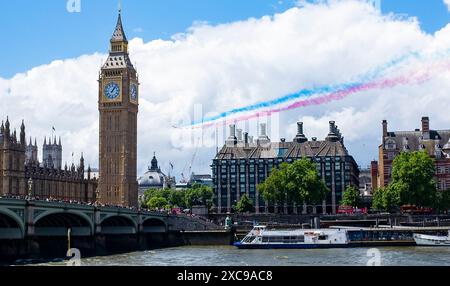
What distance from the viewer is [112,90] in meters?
144

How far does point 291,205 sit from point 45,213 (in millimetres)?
81410

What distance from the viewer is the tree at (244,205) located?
13450 centimetres

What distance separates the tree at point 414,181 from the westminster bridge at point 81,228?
29223mm

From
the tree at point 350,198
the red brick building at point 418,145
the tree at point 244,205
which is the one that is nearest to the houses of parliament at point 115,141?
the tree at point 244,205

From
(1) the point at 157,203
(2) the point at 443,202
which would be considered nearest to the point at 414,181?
(2) the point at 443,202

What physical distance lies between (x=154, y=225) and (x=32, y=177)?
1135 inches

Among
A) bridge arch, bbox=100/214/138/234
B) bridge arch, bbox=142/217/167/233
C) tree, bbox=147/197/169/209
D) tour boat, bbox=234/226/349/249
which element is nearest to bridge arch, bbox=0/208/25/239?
bridge arch, bbox=100/214/138/234

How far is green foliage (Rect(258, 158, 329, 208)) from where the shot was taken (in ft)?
390

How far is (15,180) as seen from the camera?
113 meters

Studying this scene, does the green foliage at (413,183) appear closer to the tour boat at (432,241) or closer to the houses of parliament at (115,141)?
the tour boat at (432,241)

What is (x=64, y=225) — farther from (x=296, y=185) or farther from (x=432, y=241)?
(x=296, y=185)
